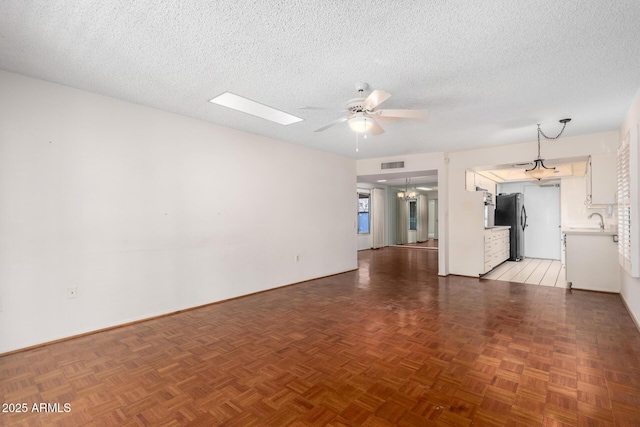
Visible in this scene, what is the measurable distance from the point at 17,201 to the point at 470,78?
426 cm

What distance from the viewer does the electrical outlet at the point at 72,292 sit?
2.98 meters

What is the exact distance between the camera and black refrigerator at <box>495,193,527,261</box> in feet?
25.3

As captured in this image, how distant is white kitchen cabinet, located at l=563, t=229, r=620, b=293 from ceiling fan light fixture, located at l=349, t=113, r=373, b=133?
411cm

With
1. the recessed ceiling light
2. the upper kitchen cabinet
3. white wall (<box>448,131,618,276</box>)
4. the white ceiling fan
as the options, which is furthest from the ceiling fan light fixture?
the upper kitchen cabinet

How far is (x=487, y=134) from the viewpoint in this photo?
4.71 m

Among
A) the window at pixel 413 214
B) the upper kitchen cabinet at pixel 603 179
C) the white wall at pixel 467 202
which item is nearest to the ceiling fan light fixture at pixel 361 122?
the white wall at pixel 467 202

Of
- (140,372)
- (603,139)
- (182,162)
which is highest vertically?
(603,139)

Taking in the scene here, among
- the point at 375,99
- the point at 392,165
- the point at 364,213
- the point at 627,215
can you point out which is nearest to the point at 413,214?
the point at 364,213

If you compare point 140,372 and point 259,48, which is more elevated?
point 259,48

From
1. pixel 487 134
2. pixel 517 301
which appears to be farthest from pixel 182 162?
pixel 517 301

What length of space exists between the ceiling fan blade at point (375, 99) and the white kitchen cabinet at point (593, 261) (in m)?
4.29

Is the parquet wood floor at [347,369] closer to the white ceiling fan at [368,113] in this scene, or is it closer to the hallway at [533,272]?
the hallway at [533,272]

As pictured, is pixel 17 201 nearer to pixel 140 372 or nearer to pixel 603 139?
pixel 140 372

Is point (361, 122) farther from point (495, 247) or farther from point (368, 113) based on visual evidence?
point (495, 247)
